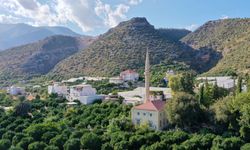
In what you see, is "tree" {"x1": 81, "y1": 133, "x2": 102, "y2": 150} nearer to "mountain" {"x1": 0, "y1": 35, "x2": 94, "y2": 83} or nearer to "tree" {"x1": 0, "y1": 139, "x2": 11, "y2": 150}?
"tree" {"x1": 0, "y1": 139, "x2": 11, "y2": 150}

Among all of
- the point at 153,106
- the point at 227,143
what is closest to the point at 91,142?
the point at 153,106

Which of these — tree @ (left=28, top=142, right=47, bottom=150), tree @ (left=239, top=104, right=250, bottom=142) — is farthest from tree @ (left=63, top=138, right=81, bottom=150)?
tree @ (left=239, top=104, right=250, bottom=142)

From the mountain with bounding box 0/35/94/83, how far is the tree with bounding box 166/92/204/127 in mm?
83458

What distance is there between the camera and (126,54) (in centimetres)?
Answer: 9819

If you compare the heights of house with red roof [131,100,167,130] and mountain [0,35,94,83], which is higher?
mountain [0,35,94,83]

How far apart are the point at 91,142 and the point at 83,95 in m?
24.6

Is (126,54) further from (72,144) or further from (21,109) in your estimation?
(72,144)

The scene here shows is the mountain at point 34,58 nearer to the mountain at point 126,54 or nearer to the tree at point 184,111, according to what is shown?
the mountain at point 126,54

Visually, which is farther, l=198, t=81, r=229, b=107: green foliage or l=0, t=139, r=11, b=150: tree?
l=198, t=81, r=229, b=107: green foliage

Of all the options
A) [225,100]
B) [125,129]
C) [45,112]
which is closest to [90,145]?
[125,129]

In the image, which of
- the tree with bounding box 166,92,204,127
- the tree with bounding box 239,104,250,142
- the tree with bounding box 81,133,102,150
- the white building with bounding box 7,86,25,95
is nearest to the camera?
the tree with bounding box 239,104,250,142

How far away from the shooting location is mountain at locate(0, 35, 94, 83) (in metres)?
119

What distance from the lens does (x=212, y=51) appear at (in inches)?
3964

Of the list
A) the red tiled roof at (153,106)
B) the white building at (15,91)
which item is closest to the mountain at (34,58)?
the white building at (15,91)
